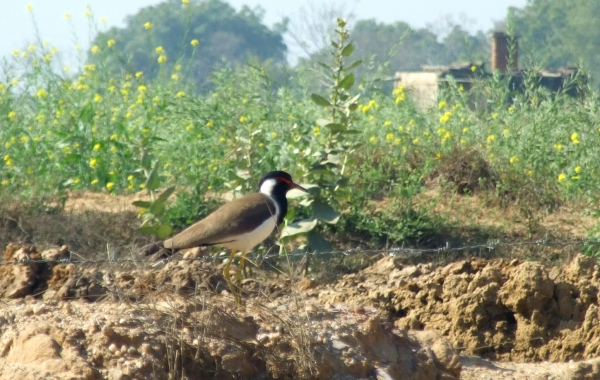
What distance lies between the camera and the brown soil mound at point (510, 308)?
6.15 meters

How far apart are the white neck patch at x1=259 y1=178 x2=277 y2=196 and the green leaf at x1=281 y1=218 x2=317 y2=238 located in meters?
1.11

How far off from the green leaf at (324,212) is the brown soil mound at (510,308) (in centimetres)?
175

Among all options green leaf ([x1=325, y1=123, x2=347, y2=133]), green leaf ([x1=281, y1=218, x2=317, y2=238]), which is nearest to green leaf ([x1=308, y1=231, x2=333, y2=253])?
green leaf ([x1=281, y1=218, x2=317, y2=238])

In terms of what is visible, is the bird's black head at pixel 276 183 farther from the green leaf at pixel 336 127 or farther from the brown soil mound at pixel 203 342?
the brown soil mound at pixel 203 342

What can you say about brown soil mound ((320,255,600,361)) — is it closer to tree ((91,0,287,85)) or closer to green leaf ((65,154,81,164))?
green leaf ((65,154,81,164))

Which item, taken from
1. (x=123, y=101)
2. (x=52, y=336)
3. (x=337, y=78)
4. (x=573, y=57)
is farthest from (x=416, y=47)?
(x=52, y=336)

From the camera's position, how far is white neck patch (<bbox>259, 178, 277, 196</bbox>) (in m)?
7.11

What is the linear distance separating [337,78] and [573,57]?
4274 cm

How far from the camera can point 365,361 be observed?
198 inches

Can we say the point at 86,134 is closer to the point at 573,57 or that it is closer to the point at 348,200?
the point at 348,200

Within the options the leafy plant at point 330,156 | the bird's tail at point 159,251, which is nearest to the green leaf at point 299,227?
the leafy plant at point 330,156

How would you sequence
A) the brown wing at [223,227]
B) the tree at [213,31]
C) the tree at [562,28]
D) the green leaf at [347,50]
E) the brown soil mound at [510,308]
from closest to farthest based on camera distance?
the brown soil mound at [510,308] → the brown wing at [223,227] → the green leaf at [347,50] → the tree at [562,28] → the tree at [213,31]

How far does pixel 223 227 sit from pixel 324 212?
2.00m

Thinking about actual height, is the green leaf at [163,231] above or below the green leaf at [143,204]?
below
